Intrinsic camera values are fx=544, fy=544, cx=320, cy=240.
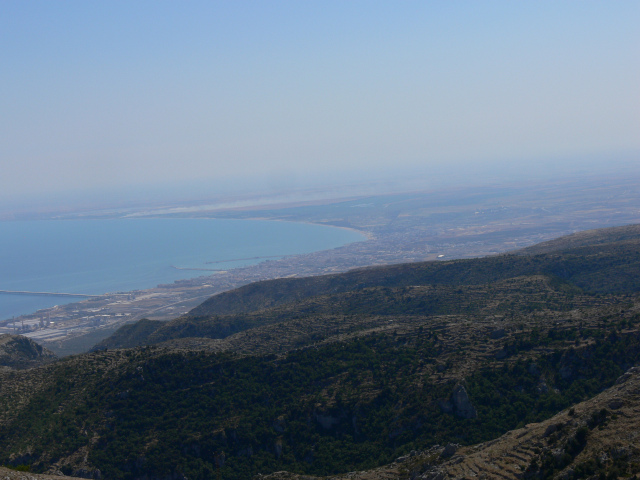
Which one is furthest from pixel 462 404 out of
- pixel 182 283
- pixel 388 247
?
pixel 388 247

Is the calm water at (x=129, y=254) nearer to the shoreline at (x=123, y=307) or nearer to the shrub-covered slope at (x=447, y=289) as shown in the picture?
the shoreline at (x=123, y=307)

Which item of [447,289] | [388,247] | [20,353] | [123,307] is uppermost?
[447,289]

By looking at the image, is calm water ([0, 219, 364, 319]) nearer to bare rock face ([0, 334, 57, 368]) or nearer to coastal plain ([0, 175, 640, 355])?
coastal plain ([0, 175, 640, 355])

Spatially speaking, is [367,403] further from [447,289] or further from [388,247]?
[388,247]

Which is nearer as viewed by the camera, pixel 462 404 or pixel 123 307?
pixel 462 404

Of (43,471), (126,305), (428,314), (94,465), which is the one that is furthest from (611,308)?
(126,305)
